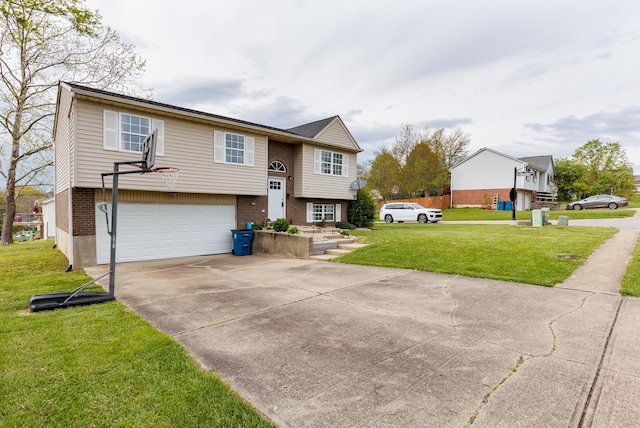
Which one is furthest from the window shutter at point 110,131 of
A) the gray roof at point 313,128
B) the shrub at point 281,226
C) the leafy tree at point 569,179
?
the leafy tree at point 569,179

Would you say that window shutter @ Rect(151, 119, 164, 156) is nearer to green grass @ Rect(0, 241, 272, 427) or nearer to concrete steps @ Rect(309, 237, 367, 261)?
concrete steps @ Rect(309, 237, 367, 261)

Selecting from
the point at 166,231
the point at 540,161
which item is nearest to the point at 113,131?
the point at 166,231

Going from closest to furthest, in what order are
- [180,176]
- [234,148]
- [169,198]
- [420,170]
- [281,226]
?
[180,176], [169,198], [281,226], [234,148], [420,170]

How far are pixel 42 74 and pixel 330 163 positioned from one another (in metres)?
18.1

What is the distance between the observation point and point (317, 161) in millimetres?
16422

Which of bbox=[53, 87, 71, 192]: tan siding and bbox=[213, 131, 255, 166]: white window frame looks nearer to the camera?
bbox=[53, 87, 71, 192]: tan siding

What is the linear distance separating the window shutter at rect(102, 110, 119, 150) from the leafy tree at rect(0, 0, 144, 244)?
10.2 m

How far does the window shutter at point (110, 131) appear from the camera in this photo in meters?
10.0

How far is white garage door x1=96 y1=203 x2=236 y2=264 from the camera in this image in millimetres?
10875

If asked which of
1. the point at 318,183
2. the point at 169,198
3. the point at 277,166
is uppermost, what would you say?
the point at 277,166

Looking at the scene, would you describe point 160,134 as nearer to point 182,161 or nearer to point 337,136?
point 182,161

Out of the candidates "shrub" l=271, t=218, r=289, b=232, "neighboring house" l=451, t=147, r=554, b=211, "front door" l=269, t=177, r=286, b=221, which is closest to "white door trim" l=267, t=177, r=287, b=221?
"front door" l=269, t=177, r=286, b=221

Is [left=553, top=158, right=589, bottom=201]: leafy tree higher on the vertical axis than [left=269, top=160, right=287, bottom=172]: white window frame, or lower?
higher

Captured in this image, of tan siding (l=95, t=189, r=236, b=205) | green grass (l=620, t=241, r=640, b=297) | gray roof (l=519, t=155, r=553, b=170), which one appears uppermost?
gray roof (l=519, t=155, r=553, b=170)
